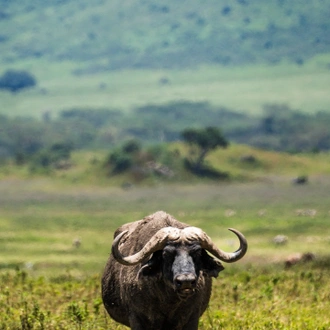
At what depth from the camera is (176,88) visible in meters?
129

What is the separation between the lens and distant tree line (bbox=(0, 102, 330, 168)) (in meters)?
94.8

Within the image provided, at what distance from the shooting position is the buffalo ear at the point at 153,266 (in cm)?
970

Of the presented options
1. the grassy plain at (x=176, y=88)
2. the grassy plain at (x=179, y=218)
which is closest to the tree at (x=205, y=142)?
the grassy plain at (x=179, y=218)

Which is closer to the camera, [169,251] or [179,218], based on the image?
[169,251]

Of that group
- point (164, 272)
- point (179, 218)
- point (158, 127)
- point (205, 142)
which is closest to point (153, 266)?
point (164, 272)

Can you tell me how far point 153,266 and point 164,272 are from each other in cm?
20

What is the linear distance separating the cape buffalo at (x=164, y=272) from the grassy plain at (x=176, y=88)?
3895 inches

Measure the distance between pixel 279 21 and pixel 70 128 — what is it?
128 ft

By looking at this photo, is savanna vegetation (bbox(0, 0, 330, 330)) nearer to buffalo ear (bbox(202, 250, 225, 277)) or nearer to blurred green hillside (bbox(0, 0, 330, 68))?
blurred green hillside (bbox(0, 0, 330, 68))

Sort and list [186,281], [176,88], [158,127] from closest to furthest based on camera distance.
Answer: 1. [186,281]
2. [158,127]
3. [176,88]

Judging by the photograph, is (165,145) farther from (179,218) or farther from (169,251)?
(169,251)

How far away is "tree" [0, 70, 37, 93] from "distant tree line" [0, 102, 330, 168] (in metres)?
9.72

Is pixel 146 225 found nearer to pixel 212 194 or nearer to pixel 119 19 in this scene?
pixel 212 194

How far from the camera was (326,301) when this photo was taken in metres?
15.0
